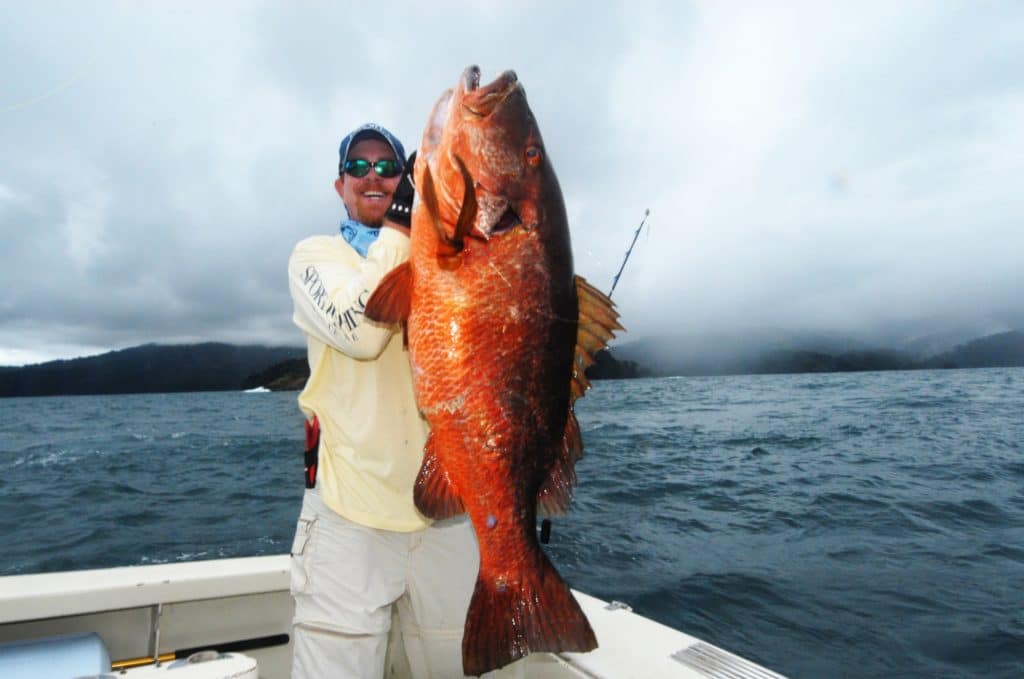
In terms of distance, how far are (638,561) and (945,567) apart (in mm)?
4349

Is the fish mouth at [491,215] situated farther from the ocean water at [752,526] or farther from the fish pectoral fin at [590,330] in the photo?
the ocean water at [752,526]

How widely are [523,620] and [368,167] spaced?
2.03 metres

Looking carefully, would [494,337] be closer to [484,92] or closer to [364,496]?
[484,92]

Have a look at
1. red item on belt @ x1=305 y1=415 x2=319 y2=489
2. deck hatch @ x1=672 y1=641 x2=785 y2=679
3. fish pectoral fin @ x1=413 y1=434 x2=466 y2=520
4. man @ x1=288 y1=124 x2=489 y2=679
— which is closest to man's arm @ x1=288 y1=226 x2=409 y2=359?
man @ x1=288 y1=124 x2=489 y2=679

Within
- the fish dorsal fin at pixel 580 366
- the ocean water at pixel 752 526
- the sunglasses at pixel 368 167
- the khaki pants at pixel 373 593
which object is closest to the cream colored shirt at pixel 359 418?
the khaki pants at pixel 373 593

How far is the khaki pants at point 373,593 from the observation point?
8.05 ft

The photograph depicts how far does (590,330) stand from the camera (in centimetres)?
226

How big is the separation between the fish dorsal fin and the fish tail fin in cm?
23

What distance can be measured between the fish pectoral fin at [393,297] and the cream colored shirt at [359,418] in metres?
0.31

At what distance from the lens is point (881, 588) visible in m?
7.86

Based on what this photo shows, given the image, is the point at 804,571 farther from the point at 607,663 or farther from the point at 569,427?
the point at 569,427

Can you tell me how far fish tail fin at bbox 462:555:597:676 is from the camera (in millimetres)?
2033

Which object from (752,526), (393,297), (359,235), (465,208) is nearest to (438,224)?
(465,208)

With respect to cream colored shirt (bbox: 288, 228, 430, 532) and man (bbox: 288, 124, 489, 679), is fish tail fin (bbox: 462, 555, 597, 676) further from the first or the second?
man (bbox: 288, 124, 489, 679)
